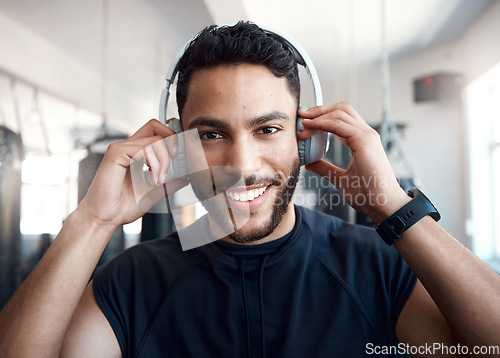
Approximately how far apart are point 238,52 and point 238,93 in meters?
0.09

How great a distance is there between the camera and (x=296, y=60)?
2.66ft

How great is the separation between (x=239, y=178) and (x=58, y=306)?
403 millimetres

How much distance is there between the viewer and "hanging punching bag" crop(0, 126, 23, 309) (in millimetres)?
1138

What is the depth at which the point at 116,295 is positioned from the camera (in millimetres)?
792

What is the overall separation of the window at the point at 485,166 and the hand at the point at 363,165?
1.31 ft

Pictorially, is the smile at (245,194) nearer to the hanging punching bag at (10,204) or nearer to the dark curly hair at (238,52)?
the dark curly hair at (238,52)

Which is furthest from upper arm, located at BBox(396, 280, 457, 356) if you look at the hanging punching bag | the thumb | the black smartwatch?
the hanging punching bag

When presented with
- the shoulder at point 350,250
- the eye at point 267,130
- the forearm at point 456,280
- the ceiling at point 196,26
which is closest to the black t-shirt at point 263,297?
the shoulder at point 350,250

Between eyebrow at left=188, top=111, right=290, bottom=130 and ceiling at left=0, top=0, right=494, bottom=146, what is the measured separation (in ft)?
1.36

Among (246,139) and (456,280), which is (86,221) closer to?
(246,139)

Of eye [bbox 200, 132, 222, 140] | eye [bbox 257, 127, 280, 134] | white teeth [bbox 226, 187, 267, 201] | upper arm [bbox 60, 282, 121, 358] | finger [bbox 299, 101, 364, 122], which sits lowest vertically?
upper arm [bbox 60, 282, 121, 358]

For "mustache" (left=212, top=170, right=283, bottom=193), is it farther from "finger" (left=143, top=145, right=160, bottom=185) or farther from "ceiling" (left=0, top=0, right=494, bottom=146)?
"ceiling" (left=0, top=0, right=494, bottom=146)

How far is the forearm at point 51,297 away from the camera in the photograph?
63 centimetres

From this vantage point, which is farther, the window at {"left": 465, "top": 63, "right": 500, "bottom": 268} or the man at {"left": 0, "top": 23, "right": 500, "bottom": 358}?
the window at {"left": 465, "top": 63, "right": 500, "bottom": 268}
